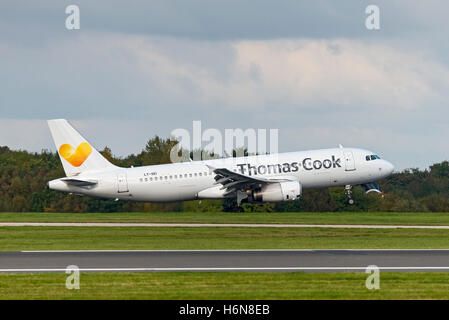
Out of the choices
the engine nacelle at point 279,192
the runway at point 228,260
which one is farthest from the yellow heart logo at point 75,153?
the runway at point 228,260

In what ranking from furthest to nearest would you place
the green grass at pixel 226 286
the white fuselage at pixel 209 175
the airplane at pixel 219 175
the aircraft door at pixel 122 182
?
the aircraft door at pixel 122 182 → the white fuselage at pixel 209 175 → the airplane at pixel 219 175 → the green grass at pixel 226 286

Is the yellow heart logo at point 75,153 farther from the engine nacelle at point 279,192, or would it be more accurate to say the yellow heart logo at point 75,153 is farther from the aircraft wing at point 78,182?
the engine nacelle at point 279,192

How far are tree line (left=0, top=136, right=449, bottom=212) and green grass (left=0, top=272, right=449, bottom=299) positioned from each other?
37.0m

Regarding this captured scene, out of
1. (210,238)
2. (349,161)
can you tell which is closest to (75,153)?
(349,161)

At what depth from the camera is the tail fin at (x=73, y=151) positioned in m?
59.2

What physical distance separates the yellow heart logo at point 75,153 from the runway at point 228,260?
2438cm

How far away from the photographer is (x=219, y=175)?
56719 millimetres

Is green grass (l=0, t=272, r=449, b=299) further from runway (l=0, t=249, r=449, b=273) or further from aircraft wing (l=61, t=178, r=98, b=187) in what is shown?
aircraft wing (l=61, t=178, r=98, b=187)

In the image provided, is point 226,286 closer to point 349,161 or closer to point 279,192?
point 279,192

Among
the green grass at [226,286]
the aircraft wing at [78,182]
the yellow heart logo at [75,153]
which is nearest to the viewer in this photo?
the green grass at [226,286]

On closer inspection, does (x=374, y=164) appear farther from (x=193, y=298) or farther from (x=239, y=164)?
(x=193, y=298)

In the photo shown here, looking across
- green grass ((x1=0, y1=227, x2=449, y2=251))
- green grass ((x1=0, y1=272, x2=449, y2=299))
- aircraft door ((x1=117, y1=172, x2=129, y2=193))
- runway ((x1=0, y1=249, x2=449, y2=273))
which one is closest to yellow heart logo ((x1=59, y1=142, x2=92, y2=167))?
aircraft door ((x1=117, y1=172, x2=129, y2=193))

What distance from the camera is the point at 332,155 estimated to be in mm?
56969

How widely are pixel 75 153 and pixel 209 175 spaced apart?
9.70 meters
